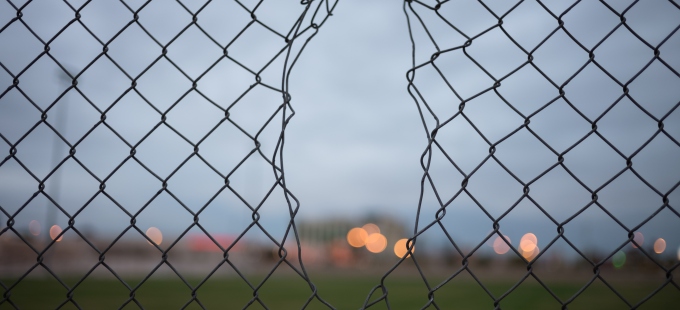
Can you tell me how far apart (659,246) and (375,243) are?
8102cm

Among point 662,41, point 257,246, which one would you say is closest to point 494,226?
point 662,41

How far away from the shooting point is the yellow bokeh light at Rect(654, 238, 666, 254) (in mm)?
1264

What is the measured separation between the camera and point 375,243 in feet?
265

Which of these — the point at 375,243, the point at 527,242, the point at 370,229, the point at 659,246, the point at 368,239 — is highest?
the point at 370,229

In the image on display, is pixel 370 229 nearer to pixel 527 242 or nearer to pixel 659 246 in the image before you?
pixel 527 242

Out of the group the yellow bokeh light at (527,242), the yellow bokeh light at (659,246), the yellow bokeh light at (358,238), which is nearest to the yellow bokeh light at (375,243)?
the yellow bokeh light at (358,238)

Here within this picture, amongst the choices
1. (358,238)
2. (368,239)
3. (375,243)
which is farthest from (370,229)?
(375,243)

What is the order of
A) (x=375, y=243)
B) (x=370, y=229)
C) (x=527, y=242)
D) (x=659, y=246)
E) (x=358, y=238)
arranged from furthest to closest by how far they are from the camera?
1. (x=375, y=243)
2. (x=370, y=229)
3. (x=358, y=238)
4. (x=527, y=242)
5. (x=659, y=246)

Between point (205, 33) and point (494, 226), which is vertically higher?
point (205, 33)

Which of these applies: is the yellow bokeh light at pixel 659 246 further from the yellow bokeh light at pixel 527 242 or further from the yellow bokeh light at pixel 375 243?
the yellow bokeh light at pixel 375 243

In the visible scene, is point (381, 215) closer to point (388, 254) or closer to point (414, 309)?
point (388, 254)

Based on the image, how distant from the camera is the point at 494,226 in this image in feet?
4.04

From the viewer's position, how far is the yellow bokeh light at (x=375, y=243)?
3135 inches

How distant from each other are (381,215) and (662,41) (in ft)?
302
